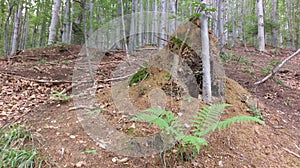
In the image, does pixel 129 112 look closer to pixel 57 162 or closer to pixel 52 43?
pixel 57 162

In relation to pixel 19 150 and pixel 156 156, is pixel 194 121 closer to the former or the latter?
pixel 156 156

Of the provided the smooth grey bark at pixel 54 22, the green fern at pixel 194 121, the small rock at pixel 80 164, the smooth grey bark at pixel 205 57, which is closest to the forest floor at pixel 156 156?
the small rock at pixel 80 164

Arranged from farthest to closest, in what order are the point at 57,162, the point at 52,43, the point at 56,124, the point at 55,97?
the point at 52,43
the point at 55,97
the point at 56,124
the point at 57,162

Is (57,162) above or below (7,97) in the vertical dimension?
below

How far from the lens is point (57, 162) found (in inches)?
71.9

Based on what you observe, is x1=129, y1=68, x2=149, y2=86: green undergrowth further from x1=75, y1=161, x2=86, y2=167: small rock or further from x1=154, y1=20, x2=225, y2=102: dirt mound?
x1=75, y1=161, x2=86, y2=167: small rock

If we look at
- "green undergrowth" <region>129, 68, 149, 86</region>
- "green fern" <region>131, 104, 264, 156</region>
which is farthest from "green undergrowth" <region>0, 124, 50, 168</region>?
"green undergrowth" <region>129, 68, 149, 86</region>

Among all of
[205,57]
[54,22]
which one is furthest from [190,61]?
[54,22]

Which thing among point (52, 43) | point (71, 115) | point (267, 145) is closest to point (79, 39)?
point (52, 43)

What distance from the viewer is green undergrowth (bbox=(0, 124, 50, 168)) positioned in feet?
5.87

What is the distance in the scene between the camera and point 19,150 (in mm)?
1911

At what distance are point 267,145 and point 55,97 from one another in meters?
3.12

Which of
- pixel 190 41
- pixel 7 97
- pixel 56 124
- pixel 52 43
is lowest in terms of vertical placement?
pixel 56 124

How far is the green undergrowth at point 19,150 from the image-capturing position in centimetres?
179
